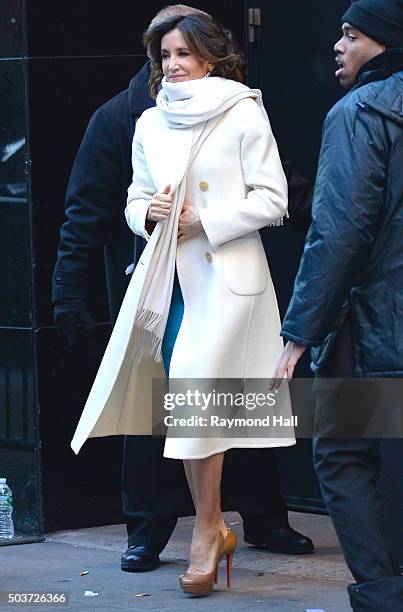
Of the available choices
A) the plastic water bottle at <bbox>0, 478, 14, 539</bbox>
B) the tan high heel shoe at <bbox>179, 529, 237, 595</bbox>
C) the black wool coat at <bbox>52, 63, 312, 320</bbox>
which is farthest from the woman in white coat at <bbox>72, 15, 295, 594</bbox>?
the plastic water bottle at <bbox>0, 478, 14, 539</bbox>

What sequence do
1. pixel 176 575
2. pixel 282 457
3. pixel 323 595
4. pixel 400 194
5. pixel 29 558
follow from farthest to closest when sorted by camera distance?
pixel 282 457, pixel 29 558, pixel 176 575, pixel 323 595, pixel 400 194

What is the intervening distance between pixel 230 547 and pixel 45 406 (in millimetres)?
1494

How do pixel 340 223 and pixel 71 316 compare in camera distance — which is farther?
pixel 71 316

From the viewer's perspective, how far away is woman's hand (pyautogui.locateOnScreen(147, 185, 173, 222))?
5.86m

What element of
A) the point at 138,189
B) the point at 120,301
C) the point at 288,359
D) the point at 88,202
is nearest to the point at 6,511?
the point at 120,301

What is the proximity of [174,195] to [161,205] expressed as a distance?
0.23ft

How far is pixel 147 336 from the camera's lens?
19.6ft

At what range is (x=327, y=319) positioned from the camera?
4.86m

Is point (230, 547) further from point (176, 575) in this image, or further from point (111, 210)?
point (111, 210)

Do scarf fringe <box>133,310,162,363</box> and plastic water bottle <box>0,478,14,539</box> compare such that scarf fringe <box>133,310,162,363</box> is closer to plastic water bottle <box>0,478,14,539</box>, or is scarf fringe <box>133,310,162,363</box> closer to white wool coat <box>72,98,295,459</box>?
white wool coat <box>72,98,295,459</box>

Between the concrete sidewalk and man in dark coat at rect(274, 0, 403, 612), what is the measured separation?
2.31ft

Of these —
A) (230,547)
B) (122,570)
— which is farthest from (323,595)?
(122,570)

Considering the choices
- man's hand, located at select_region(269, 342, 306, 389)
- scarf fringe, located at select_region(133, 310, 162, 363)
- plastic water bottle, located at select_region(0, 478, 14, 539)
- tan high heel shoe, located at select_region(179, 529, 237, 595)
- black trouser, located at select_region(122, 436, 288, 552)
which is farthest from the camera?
plastic water bottle, located at select_region(0, 478, 14, 539)

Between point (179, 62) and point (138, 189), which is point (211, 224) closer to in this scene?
point (138, 189)
